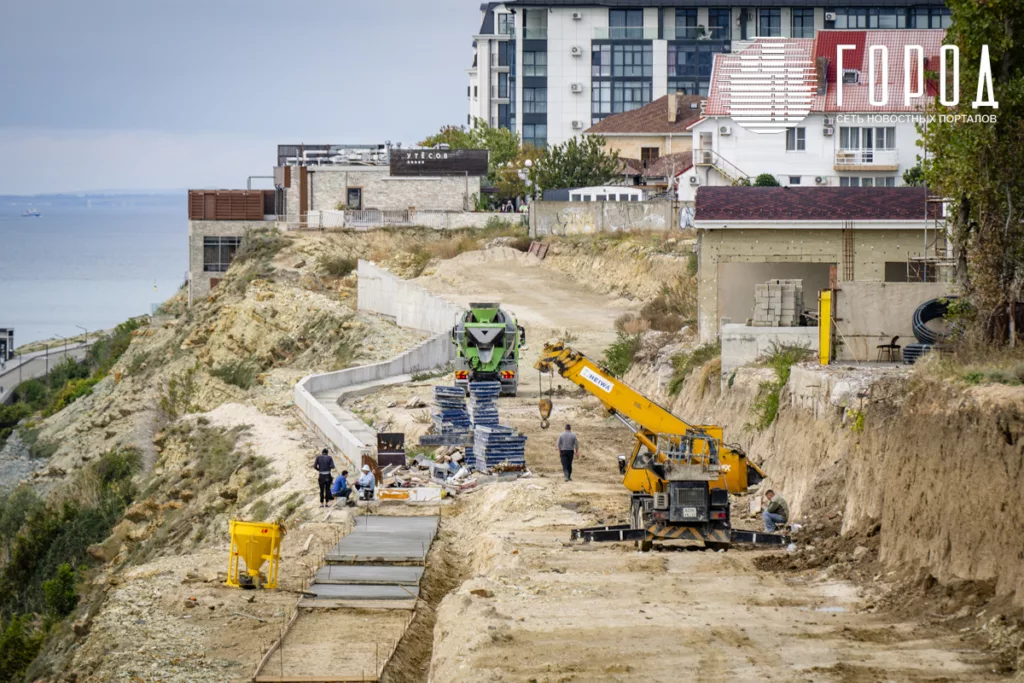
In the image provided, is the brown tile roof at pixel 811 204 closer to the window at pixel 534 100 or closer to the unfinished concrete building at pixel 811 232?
the unfinished concrete building at pixel 811 232

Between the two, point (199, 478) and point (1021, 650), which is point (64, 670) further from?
point (199, 478)

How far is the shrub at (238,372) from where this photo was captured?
6041cm

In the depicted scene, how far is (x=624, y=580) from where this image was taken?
22.6 meters

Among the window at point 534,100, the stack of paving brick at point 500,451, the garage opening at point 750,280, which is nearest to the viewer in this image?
the stack of paving brick at point 500,451

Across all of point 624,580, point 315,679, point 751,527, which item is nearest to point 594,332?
point 751,527

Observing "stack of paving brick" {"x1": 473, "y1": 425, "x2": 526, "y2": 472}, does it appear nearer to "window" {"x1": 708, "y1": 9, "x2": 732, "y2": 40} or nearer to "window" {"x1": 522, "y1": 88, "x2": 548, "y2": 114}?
"window" {"x1": 708, "y1": 9, "x2": 732, "y2": 40}

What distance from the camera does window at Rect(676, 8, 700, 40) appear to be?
119438 millimetres

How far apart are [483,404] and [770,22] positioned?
89744mm

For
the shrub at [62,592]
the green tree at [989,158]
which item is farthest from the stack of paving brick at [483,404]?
the green tree at [989,158]

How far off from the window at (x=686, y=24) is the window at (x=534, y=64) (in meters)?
10.2

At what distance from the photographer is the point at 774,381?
3212cm

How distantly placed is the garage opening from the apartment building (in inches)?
2927

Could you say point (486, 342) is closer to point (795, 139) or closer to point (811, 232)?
point (811, 232)

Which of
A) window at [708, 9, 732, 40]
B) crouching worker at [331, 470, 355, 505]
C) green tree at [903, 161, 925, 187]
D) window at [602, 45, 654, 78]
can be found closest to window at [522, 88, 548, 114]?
window at [602, 45, 654, 78]
